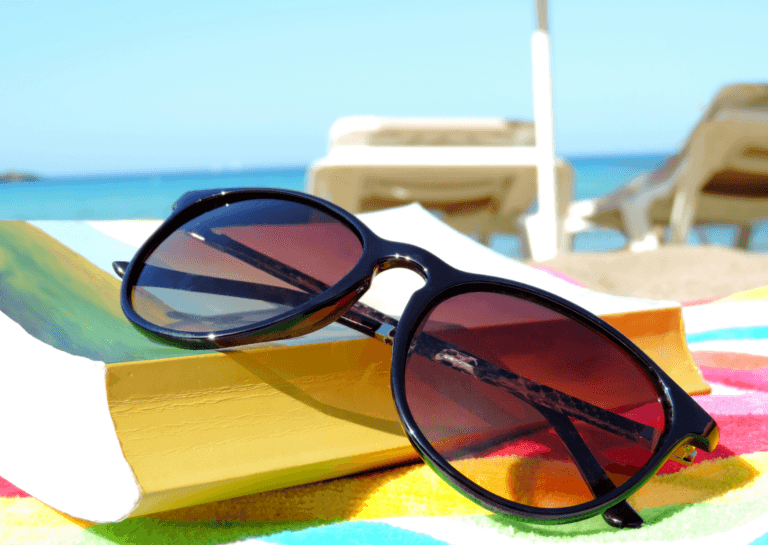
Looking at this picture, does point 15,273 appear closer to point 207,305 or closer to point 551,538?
point 207,305

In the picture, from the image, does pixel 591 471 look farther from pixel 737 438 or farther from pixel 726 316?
pixel 726 316

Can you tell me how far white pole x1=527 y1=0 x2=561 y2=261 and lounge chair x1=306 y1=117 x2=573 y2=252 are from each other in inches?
8.7

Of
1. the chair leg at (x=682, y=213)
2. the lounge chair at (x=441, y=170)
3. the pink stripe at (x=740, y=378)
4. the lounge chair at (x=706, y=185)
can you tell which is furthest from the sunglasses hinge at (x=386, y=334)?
the chair leg at (x=682, y=213)

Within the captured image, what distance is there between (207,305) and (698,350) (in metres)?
0.43

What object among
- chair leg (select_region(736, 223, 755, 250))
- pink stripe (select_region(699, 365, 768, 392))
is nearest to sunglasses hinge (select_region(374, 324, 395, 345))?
pink stripe (select_region(699, 365, 768, 392))

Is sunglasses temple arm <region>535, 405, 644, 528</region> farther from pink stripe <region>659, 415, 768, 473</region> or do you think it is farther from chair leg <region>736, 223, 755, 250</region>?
chair leg <region>736, 223, 755, 250</region>

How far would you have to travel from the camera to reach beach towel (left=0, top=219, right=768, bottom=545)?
243 mm

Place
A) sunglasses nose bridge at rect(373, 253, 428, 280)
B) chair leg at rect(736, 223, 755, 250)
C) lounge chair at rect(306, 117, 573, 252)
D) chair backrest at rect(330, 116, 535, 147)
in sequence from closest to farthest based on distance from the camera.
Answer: sunglasses nose bridge at rect(373, 253, 428, 280) < lounge chair at rect(306, 117, 573, 252) < chair backrest at rect(330, 116, 535, 147) < chair leg at rect(736, 223, 755, 250)

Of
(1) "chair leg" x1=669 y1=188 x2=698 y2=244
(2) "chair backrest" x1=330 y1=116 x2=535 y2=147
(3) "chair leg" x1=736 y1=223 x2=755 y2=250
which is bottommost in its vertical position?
(3) "chair leg" x1=736 y1=223 x2=755 y2=250

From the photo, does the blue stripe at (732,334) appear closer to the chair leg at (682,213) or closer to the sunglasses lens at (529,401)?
the sunglasses lens at (529,401)

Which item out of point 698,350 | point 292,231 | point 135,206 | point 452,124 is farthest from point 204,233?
point 135,206

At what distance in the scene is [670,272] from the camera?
1119 millimetres

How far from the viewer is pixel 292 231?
0.39 m

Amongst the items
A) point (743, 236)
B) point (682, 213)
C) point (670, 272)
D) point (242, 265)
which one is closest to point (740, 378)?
point (242, 265)
